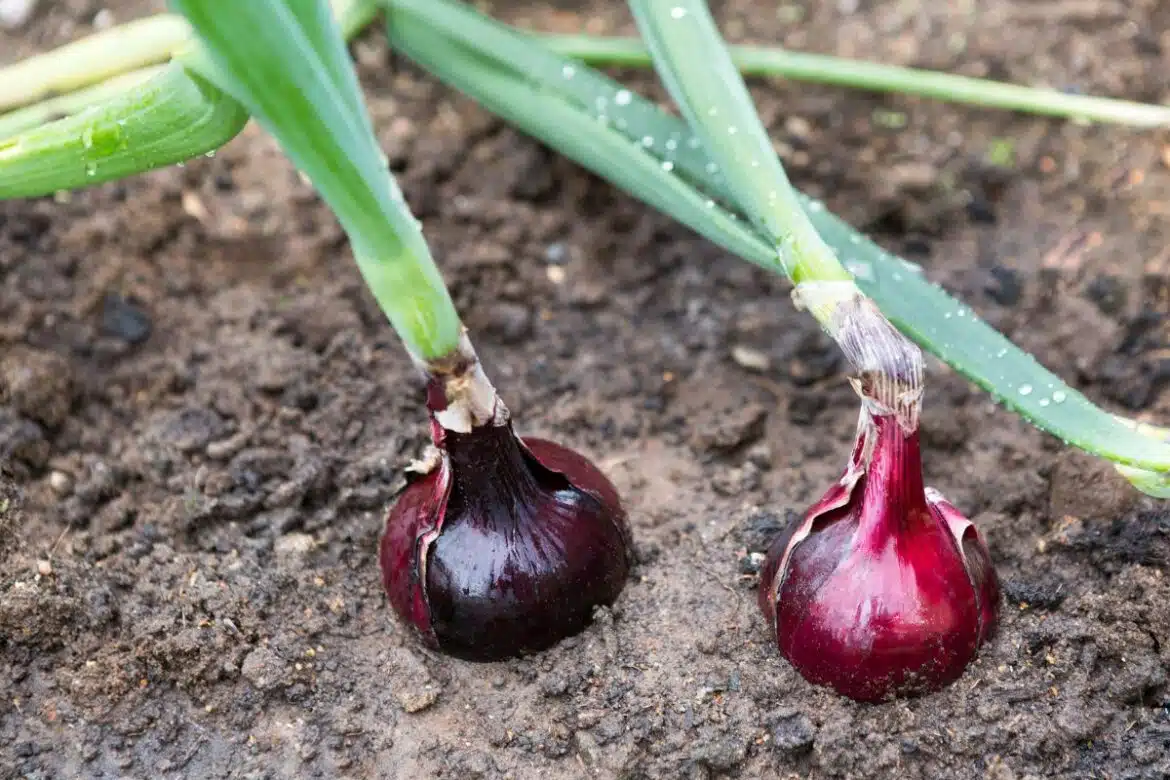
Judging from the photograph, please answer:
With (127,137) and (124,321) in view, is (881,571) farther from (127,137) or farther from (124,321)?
(124,321)

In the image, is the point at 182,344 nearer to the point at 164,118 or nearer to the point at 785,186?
the point at 164,118

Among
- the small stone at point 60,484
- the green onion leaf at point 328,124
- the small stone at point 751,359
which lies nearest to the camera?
the green onion leaf at point 328,124

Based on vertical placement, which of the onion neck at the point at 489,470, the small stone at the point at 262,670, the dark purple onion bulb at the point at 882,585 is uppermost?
the onion neck at the point at 489,470

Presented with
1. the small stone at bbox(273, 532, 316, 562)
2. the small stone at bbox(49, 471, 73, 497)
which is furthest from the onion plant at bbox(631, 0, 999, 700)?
the small stone at bbox(49, 471, 73, 497)

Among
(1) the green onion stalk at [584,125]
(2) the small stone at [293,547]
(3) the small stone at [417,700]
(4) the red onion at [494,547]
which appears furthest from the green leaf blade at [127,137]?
(3) the small stone at [417,700]

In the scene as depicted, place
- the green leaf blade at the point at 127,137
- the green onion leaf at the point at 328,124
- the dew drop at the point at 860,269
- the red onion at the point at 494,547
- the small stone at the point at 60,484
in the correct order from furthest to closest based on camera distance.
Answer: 1. the small stone at the point at 60,484
2. the dew drop at the point at 860,269
3. the red onion at the point at 494,547
4. the green leaf blade at the point at 127,137
5. the green onion leaf at the point at 328,124

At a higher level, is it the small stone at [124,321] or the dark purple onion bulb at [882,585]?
the small stone at [124,321]

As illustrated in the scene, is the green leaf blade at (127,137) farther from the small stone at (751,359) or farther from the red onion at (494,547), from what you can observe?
the small stone at (751,359)
